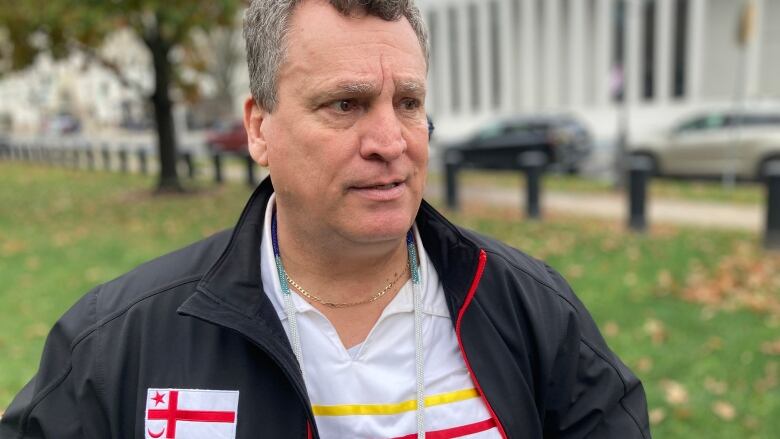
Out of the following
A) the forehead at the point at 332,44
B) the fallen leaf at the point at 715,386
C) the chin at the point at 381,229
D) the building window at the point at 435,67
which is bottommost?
the fallen leaf at the point at 715,386

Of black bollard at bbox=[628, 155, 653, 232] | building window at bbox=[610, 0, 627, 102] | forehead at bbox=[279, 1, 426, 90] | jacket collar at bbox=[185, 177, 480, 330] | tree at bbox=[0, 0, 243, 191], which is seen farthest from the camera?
building window at bbox=[610, 0, 627, 102]

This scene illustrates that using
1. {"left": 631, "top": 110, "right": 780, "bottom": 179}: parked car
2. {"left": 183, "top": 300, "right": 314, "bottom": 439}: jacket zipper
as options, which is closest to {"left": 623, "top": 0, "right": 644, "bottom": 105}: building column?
{"left": 631, "top": 110, "right": 780, "bottom": 179}: parked car

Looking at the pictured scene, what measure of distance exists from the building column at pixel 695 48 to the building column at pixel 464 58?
973cm

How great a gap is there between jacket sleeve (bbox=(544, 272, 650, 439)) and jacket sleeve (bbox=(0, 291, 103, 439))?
1.08 m

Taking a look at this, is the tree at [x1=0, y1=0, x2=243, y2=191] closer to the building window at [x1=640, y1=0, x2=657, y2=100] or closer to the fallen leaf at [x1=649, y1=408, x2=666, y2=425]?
the fallen leaf at [x1=649, y1=408, x2=666, y2=425]

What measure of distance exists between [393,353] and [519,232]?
7455 mm

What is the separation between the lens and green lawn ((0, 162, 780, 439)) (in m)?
4.20

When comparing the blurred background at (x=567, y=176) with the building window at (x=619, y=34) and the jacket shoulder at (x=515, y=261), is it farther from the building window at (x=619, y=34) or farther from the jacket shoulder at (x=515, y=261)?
the jacket shoulder at (x=515, y=261)

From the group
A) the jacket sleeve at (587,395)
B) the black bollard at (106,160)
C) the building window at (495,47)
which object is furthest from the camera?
the building window at (495,47)

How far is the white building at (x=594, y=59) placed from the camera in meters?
24.5

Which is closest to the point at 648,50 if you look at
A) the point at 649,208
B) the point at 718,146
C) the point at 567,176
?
the point at 567,176

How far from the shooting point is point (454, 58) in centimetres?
3272

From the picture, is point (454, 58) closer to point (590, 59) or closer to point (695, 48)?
point (590, 59)

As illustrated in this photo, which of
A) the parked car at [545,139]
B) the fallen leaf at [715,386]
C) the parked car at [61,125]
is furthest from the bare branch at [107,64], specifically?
the parked car at [61,125]
